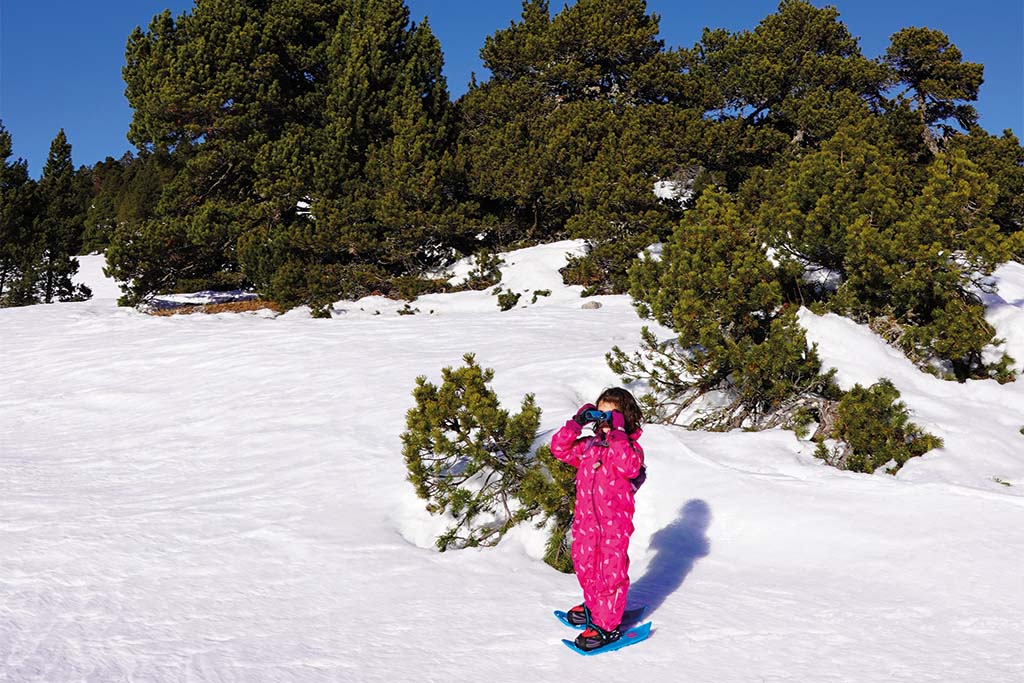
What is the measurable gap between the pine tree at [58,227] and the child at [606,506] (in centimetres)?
2244

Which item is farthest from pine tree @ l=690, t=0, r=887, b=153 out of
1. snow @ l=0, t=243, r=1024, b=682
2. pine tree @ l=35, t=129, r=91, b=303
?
pine tree @ l=35, t=129, r=91, b=303

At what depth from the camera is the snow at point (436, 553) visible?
3.34 metres

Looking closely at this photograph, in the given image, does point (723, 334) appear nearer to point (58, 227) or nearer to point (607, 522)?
point (607, 522)

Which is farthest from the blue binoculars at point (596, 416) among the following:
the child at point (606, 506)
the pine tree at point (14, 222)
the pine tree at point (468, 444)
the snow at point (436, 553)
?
the pine tree at point (14, 222)

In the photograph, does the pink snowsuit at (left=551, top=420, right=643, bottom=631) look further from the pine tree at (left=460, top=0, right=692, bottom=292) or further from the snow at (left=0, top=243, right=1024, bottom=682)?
the pine tree at (left=460, top=0, right=692, bottom=292)

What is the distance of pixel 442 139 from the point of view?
791 inches

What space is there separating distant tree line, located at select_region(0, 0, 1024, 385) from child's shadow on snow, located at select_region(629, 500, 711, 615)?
1103cm

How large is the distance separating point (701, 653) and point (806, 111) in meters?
21.6

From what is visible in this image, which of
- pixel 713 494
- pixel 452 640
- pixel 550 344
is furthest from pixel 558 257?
pixel 452 640

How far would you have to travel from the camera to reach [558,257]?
19438 mm

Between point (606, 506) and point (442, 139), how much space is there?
1786 centimetres

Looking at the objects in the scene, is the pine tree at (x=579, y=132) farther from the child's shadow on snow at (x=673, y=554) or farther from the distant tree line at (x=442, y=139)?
the child's shadow on snow at (x=673, y=554)

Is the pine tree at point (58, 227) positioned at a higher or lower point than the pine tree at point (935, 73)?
lower

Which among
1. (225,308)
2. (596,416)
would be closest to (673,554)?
(596,416)
